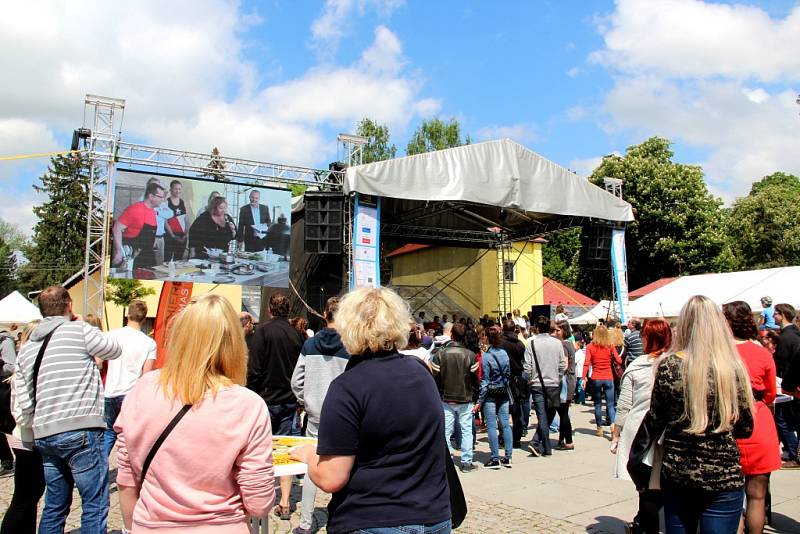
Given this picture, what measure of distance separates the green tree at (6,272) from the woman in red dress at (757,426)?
60.8m

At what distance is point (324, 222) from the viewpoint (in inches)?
622

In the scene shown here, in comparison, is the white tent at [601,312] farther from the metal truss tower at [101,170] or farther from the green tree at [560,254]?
the green tree at [560,254]

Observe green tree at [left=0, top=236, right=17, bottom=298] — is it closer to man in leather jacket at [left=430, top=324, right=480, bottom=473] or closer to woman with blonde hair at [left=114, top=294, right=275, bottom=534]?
man in leather jacket at [left=430, top=324, right=480, bottom=473]

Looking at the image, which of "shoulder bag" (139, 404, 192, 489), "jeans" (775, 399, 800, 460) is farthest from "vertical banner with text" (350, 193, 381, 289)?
"shoulder bag" (139, 404, 192, 489)

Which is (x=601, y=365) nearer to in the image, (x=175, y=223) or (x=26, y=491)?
(x=26, y=491)

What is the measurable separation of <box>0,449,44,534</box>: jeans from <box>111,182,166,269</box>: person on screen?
12014 millimetres

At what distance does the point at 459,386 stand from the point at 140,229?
436 inches

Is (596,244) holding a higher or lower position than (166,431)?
higher

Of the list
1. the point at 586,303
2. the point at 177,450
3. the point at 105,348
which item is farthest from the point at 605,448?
the point at 586,303

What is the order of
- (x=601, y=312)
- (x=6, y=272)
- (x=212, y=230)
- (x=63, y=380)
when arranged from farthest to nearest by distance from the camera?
(x=6, y=272)
(x=601, y=312)
(x=212, y=230)
(x=63, y=380)

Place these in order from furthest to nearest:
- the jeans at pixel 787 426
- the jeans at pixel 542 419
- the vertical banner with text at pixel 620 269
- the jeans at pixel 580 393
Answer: the vertical banner with text at pixel 620 269 < the jeans at pixel 580 393 < the jeans at pixel 542 419 < the jeans at pixel 787 426

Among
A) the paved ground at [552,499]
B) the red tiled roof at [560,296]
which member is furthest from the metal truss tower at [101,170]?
the red tiled roof at [560,296]

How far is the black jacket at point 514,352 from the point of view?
28.0 feet

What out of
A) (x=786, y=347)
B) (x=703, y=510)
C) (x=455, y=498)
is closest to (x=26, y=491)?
(x=455, y=498)
